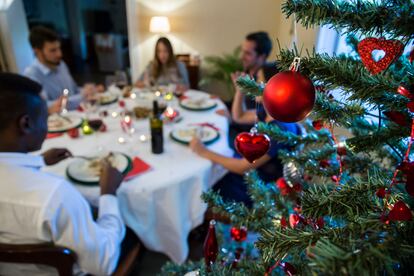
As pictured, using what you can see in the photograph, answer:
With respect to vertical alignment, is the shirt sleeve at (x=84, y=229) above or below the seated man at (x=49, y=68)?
below

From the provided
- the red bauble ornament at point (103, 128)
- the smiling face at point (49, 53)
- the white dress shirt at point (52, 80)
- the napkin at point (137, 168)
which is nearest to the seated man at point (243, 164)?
the napkin at point (137, 168)

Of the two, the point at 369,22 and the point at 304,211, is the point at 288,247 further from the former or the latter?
the point at 369,22

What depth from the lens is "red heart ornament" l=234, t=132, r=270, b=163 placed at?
0.59 metres

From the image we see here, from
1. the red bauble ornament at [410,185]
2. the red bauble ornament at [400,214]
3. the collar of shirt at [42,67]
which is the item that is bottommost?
the collar of shirt at [42,67]

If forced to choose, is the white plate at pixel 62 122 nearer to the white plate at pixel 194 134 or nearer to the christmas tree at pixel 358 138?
the white plate at pixel 194 134

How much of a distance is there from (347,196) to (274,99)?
0.17m

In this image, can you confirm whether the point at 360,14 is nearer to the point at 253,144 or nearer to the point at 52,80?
the point at 253,144

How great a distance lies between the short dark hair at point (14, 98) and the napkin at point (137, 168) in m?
0.45

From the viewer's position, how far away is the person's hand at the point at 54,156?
50.0 inches

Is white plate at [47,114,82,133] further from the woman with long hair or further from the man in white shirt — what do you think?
the woman with long hair

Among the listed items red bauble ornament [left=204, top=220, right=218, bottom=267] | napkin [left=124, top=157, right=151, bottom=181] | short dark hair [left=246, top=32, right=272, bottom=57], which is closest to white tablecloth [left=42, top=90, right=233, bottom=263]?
napkin [left=124, top=157, right=151, bottom=181]

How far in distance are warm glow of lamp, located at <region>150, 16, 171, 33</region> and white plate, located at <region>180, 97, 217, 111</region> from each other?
1.90 meters

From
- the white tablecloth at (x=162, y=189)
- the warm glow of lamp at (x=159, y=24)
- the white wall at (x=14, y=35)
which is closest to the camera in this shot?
the white tablecloth at (x=162, y=189)

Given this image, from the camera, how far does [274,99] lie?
0.38 m
